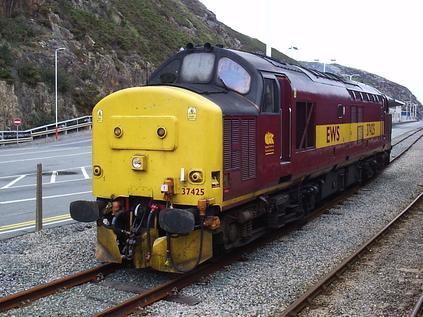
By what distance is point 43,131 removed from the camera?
143 feet

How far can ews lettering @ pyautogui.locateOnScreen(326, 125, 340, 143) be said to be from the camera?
489 inches

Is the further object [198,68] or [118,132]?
[198,68]

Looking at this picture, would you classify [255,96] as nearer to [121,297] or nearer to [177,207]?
[177,207]

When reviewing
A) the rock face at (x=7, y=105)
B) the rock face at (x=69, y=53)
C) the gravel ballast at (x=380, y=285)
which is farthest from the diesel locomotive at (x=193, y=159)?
the rock face at (x=69, y=53)

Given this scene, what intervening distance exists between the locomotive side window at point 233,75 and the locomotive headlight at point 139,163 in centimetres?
192

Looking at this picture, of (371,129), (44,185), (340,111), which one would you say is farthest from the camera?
(44,185)

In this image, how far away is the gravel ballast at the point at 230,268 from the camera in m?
6.88

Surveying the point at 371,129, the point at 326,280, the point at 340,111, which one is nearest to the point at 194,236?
the point at 326,280

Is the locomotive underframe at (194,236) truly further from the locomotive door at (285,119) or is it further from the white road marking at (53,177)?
the white road marking at (53,177)

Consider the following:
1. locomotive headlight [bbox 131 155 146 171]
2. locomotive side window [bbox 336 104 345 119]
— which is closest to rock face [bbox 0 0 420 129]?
locomotive side window [bbox 336 104 345 119]

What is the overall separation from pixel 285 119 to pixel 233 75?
4.95 feet

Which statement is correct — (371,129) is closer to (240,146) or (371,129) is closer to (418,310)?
(240,146)

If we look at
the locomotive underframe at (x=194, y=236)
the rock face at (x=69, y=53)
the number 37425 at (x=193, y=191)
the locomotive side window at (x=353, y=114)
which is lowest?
the locomotive underframe at (x=194, y=236)

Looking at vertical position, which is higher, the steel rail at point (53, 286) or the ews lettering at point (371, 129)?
the ews lettering at point (371, 129)
